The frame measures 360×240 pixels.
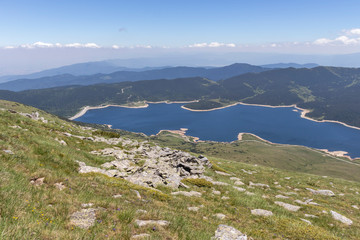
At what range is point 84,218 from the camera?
7012mm

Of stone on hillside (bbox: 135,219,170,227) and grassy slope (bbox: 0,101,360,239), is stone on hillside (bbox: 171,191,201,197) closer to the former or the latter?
grassy slope (bbox: 0,101,360,239)

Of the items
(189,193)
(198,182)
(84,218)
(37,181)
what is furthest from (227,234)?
(198,182)

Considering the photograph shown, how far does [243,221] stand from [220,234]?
4098mm

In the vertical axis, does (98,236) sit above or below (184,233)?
above

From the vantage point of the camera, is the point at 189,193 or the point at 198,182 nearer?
the point at 189,193

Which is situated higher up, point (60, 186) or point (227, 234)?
point (60, 186)

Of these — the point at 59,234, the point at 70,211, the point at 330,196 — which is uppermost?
the point at 59,234

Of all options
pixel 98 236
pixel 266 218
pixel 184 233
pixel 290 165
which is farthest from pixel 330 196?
pixel 290 165

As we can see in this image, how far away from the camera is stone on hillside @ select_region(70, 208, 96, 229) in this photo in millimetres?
6574

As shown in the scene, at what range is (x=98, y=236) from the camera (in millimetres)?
5836

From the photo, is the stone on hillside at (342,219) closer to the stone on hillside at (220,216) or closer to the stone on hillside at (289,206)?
the stone on hillside at (289,206)

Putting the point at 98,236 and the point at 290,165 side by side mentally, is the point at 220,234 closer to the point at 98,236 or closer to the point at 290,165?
the point at 98,236

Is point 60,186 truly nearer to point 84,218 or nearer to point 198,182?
point 84,218

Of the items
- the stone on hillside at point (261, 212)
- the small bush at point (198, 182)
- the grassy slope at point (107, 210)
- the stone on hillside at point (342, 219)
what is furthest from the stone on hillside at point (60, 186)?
the stone on hillside at point (342, 219)
